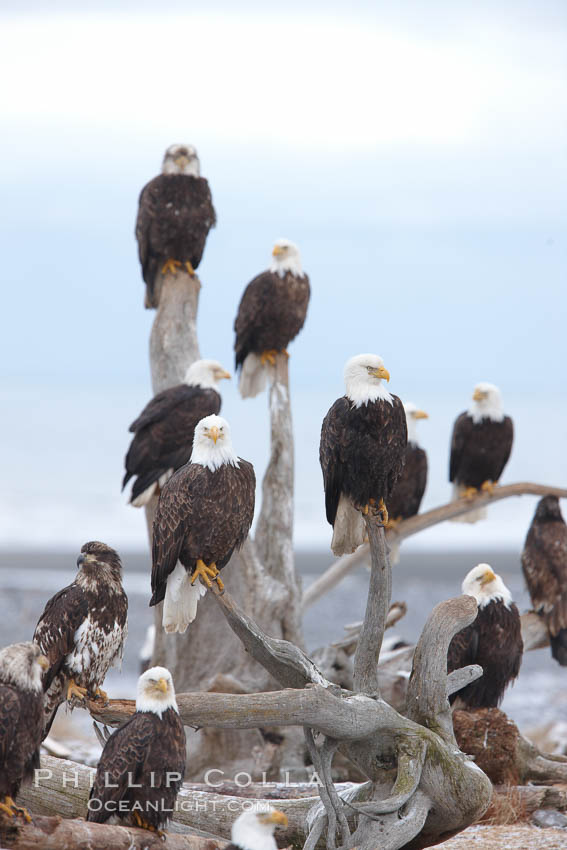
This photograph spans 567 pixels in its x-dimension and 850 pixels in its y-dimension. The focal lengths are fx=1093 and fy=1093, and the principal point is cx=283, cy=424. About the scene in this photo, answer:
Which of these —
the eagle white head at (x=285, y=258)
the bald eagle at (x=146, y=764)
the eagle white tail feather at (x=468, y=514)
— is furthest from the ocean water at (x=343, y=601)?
the bald eagle at (x=146, y=764)

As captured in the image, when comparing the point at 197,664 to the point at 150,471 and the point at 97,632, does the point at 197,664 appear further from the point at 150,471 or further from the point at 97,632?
the point at 97,632

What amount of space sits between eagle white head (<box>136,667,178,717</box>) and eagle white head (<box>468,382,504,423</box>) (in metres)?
5.51

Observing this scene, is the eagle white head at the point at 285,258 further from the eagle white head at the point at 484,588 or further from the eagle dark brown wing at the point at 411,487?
the eagle white head at the point at 484,588

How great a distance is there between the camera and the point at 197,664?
8.66 meters

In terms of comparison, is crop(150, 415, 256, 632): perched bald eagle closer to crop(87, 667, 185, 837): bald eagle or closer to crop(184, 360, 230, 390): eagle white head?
crop(87, 667, 185, 837): bald eagle

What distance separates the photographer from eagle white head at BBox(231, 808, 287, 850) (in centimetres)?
375

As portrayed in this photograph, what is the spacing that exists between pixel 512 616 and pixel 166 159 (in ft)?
14.7

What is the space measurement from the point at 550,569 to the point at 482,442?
1378 millimetres

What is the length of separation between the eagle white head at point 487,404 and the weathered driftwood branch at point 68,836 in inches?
229

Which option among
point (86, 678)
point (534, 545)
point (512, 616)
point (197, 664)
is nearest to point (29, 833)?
point (86, 678)

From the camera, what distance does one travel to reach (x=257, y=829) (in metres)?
3.79

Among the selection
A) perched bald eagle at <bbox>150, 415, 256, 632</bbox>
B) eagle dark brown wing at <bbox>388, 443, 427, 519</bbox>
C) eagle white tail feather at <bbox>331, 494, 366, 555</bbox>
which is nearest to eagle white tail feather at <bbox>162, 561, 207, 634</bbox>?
perched bald eagle at <bbox>150, 415, 256, 632</bbox>

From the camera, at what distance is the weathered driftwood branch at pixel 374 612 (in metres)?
5.08

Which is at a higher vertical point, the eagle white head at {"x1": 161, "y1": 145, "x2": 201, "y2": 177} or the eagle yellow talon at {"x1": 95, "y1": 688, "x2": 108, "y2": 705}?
the eagle white head at {"x1": 161, "y1": 145, "x2": 201, "y2": 177}
